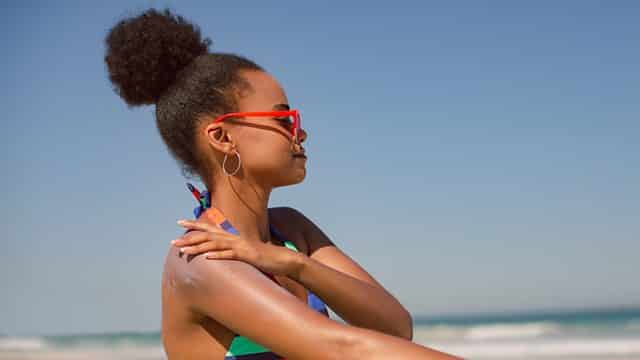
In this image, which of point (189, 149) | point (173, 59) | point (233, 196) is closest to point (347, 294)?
point (233, 196)

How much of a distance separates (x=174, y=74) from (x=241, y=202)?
47cm

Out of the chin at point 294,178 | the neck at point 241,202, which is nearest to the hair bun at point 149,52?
the neck at point 241,202

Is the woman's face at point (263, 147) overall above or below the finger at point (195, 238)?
above

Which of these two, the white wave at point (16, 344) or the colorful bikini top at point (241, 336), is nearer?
the colorful bikini top at point (241, 336)

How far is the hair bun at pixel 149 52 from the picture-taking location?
2648 millimetres

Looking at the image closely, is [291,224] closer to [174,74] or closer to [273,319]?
[174,74]

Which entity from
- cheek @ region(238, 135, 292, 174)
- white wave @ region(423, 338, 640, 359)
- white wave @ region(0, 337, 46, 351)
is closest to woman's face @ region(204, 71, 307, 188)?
cheek @ region(238, 135, 292, 174)

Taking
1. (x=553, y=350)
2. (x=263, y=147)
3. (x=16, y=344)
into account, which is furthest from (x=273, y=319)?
(x=16, y=344)

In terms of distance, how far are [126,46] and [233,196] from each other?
0.59 meters

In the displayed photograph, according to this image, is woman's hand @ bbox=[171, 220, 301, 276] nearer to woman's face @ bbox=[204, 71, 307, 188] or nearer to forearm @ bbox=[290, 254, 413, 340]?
forearm @ bbox=[290, 254, 413, 340]

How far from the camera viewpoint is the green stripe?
2230mm

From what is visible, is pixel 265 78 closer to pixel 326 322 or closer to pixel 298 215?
pixel 298 215

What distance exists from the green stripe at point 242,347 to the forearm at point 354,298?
0.22 meters

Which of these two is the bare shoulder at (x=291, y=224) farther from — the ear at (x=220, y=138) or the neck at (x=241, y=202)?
the ear at (x=220, y=138)
